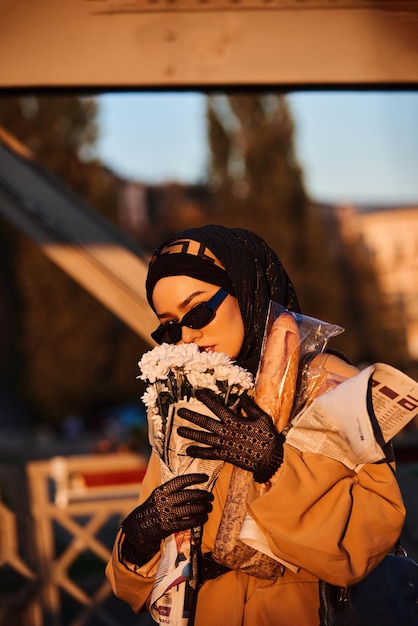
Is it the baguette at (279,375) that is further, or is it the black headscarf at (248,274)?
the black headscarf at (248,274)

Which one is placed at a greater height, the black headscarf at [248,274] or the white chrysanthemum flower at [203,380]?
the black headscarf at [248,274]

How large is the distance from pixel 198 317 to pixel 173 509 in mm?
485

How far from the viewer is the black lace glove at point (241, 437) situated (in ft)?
6.97

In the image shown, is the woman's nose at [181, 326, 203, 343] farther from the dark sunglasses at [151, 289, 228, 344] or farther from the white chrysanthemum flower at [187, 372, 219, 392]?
the white chrysanthemum flower at [187, 372, 219, 392]

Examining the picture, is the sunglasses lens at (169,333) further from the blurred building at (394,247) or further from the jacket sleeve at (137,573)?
the blurred building at (394,247)

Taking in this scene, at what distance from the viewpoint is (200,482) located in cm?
225

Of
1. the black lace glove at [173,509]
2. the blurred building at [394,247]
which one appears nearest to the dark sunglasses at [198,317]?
the black lace glove at [173,509]

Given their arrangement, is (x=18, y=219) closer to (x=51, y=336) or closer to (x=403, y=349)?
(x=51, y=336)

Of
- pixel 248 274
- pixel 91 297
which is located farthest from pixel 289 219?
pixel 248 274

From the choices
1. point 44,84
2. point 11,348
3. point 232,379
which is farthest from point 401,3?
point 11,348

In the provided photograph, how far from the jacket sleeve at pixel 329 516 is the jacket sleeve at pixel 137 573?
45cm

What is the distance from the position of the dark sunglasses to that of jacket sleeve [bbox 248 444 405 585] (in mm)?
446

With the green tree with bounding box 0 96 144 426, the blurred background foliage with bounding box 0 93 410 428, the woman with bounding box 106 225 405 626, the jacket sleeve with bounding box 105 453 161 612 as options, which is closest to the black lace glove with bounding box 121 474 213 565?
the woman with bounding box 106 225 405 626

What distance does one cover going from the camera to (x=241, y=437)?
2.13 m
